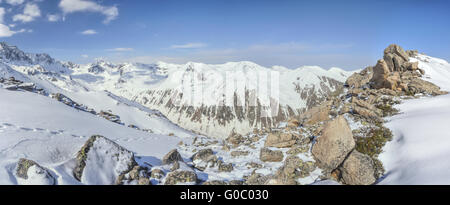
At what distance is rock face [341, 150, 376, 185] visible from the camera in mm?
10406

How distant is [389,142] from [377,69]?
17135mm

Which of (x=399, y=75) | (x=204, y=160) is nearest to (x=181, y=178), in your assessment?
(x=204, y=160)

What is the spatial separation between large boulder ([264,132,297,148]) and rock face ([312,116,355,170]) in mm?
5129

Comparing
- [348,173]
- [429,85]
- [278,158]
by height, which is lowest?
[278,158]

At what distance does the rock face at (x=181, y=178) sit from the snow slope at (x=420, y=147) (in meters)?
10.00

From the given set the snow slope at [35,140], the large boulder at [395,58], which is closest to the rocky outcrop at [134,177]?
the snow slope at [35,140]

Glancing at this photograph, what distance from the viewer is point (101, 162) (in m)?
12.8

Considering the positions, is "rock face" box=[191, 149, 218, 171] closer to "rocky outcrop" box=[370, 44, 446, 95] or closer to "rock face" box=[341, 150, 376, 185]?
"rock face" box=[341, 150, 376, 185]

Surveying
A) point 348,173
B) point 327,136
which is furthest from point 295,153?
point 348,173

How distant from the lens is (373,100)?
21.2m

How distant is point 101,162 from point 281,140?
48.0ft

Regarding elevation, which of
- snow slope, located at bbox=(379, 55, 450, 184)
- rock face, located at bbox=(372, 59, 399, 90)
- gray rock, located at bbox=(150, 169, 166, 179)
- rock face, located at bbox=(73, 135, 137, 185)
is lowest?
gray rock, located at bbox=(150, 169, 166, 179)

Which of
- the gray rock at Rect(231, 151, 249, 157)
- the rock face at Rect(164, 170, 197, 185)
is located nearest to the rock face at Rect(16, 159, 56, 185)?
the rock face at Rect(164, 170, 197, 185)
